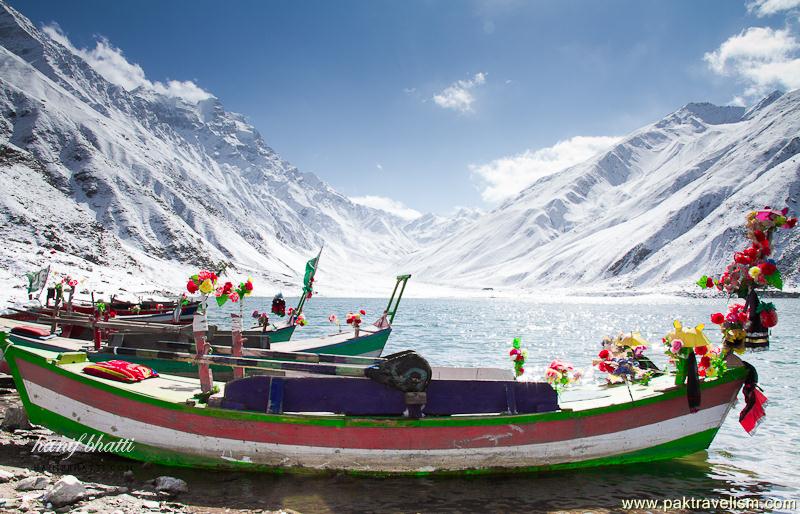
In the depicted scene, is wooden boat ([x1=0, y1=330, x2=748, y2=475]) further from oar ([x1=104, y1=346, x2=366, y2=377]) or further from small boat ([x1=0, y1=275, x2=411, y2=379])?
small boat ([x1=0, y1=275, x2=411, y2=379])

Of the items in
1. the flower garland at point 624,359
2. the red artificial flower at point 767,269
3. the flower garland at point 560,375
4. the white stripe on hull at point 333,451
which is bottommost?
the white stripe on hull at point 333,451

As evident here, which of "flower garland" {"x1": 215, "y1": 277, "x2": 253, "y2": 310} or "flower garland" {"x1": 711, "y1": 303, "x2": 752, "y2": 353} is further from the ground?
"flower garland" {"x1": 711, "y1": 303, "x2": 752, "y2": 353}

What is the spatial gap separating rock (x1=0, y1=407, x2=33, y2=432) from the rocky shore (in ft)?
1.94

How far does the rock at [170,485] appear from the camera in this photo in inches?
351

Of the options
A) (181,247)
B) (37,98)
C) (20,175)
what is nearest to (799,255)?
(181,247)

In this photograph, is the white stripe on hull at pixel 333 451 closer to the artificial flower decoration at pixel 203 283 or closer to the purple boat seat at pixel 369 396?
the purple boat seat at pixel 369 396

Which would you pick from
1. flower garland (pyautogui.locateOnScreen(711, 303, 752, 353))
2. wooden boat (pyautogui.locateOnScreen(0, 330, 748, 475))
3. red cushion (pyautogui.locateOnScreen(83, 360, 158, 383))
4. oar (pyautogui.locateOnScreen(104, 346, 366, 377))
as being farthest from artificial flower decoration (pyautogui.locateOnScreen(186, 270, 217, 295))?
flower garland (pyautogui.locateOnScreen(711, 303, 752, 353))

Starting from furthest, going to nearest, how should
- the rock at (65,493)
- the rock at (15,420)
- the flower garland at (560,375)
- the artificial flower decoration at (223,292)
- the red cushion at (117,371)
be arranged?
the artificial flower decoration at (223,292)
the rock at (15,420)
the flower garland at (560,375)
the red cushion at (117,371)
the rock at (65,493)

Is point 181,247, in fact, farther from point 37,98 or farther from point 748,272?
point 748,272

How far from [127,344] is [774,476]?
18.1 meters

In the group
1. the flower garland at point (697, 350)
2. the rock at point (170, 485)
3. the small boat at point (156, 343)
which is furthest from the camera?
the small boat at point (156, 343)

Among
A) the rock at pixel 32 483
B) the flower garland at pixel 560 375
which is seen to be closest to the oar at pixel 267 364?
the rock at pixel 32 483

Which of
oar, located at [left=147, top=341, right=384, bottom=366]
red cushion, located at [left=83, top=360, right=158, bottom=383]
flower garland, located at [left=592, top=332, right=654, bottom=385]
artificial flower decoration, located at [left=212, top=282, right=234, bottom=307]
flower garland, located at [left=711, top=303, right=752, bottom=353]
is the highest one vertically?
flower garland, located at [left=711, top=303, right=752, bottom=353]

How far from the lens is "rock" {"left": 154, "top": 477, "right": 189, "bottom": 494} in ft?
29.2
